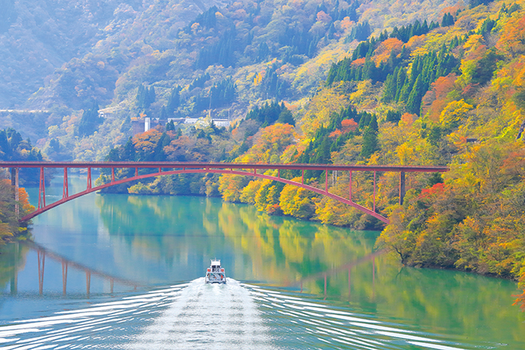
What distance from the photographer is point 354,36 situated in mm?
196000

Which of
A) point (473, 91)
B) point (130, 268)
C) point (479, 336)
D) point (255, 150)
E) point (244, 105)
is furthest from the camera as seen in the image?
point (244, 105)

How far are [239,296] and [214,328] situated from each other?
6362 millimetres

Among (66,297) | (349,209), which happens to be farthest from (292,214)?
(66,297)

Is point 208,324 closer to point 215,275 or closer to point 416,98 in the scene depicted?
point 215,275

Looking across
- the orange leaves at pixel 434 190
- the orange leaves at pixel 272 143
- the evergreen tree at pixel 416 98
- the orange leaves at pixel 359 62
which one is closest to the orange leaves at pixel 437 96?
the evergreen tree at pixel 416 98

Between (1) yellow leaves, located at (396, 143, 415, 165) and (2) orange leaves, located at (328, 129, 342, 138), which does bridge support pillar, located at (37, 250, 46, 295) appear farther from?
(2) orange leaves, located at (328, 129, 342, 138)

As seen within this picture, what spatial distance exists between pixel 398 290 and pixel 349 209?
27066mm

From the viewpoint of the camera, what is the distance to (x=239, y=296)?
35281 millimetres

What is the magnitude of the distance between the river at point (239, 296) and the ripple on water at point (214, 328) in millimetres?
52

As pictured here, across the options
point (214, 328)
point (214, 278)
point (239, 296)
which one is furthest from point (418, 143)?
point (214, 328)

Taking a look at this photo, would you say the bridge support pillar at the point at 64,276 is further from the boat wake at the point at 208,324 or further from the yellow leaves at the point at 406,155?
the yellow leaves at the point at 406,155

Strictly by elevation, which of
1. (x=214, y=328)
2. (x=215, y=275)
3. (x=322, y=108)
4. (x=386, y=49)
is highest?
(x=386, y=49)

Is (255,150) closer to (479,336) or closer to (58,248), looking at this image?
(58,248)

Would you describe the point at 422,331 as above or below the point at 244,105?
below
